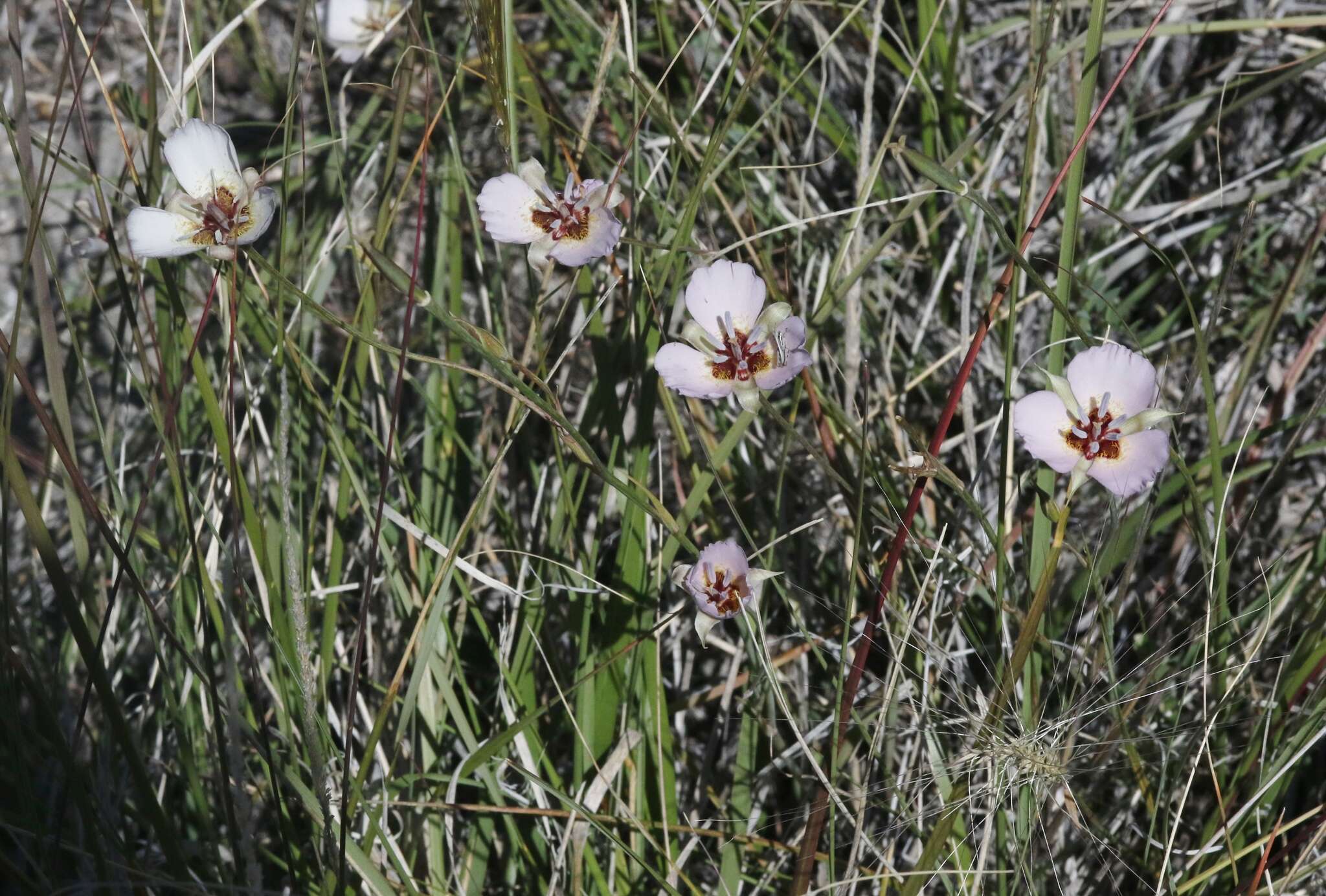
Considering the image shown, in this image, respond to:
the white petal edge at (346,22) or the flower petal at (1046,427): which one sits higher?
the white petal edge at (346,22)

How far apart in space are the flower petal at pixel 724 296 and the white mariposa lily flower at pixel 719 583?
0.23 m

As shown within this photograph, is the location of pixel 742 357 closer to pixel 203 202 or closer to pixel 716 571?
pixel 716 571

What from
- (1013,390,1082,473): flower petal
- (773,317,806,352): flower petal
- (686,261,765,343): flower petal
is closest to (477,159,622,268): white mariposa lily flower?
(686,261,765,343): flower petal

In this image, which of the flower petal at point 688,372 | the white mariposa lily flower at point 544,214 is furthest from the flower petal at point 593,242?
the flower petal at point 688,372

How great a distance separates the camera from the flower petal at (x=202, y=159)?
1.10 m

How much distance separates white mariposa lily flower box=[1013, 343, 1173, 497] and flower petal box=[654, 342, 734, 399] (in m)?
0.30

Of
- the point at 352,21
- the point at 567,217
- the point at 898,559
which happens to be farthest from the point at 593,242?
the point at 352,21

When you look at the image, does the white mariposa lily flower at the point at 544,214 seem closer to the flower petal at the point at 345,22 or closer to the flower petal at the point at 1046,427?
the flower petal at the point at 1046,427

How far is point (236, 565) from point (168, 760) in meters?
0.47

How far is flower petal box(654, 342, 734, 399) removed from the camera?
3.30 feet

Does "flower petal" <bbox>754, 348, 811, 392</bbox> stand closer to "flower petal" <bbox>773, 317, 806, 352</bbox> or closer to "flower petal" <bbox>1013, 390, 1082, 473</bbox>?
"flower petal" <bbox>773, 317, 806, 352</bbox>

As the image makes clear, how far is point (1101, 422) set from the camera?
1017 millimetres

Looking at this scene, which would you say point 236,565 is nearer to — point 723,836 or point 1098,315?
point 723,836

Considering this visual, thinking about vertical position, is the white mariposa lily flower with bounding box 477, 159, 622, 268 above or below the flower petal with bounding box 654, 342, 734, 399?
above
